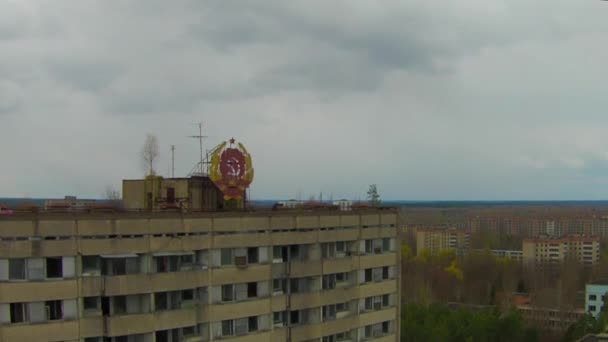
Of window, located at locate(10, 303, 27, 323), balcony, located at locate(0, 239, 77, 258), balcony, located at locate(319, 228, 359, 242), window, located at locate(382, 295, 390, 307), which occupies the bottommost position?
window, located at locate(382, 295, 390, 307)

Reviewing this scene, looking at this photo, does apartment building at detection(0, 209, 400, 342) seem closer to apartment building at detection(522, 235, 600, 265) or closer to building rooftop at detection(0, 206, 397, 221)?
building rooftop at detection(0, 206, 397, 221)

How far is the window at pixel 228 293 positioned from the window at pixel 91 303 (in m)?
2.09

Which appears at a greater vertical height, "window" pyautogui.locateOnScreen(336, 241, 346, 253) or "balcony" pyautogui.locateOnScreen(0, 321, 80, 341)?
"window" pyautogui.locateOnScreen(336, 241, 346, 253)

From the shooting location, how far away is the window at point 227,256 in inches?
411

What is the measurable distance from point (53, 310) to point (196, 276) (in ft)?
7.21

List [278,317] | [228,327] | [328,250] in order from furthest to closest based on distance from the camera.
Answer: [328,250], [278,317], [228,327]

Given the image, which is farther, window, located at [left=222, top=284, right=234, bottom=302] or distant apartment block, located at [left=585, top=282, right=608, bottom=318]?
distant apartment block, located at [left=585, top=282, right=608, bottom=318]

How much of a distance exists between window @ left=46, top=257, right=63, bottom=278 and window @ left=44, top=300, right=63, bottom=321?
37 cm

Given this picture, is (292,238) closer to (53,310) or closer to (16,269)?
(53,310)

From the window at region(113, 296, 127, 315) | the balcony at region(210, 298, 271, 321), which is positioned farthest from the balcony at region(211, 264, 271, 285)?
the window at region(113, 296, 127, 315)

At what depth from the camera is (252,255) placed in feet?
35.6

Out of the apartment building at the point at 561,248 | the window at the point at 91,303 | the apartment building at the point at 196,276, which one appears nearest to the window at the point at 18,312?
the apartment building at the point at 196,276

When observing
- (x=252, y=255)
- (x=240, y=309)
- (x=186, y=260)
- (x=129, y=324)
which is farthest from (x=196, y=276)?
(x=129, y=324)

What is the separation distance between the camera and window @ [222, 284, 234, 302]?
410 inches
